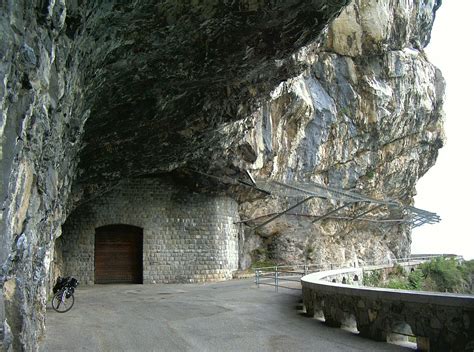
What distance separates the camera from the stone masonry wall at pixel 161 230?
690 inches

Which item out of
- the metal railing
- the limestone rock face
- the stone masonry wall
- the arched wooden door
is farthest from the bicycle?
the limestone rock face

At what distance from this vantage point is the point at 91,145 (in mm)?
10953

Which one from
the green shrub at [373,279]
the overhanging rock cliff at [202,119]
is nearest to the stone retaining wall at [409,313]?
the overhanging rock cliff at [202,119]

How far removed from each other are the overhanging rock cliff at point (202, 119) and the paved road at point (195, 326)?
1.07m

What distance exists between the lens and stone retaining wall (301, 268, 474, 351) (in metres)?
5.07

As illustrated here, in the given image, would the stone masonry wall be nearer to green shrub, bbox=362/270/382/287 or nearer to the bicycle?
green shrub, bbox=362/270/382/287

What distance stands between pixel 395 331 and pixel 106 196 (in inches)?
532

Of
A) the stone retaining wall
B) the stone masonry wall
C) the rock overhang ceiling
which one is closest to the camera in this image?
the stone retaining wall

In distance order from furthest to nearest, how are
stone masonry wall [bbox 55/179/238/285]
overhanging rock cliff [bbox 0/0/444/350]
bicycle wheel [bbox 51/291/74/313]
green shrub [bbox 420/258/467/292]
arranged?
green shrub [bbox 420/258/467/292] < stone masonry wall [bbox 55/179/238/285] < bicycle wheel [bbox 51/291/74/313] < overhanging rock cliff [bbox 0/0/444/350]

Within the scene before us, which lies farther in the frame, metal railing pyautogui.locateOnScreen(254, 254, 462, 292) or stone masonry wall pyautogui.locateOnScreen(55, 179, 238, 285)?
stone masonry wall pyautogui.locateOnScreen(55, 179, 238, 285)

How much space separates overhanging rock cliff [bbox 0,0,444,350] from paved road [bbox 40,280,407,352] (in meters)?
1.07

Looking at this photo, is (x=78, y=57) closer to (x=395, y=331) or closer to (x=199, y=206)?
(x=395, y=331)

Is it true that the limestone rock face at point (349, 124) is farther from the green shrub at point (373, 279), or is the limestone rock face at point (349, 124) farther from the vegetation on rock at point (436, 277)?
the green shrub at point (373, 279)

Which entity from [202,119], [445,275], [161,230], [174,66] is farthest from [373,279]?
[174,66]
